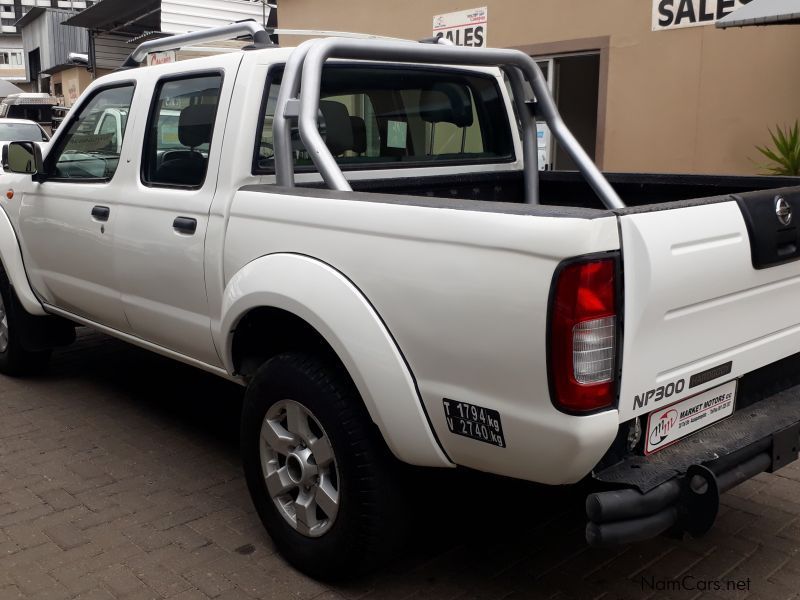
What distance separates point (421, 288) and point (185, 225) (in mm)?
1450

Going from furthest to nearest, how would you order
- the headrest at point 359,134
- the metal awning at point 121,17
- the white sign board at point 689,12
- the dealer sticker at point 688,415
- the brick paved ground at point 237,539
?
the metal awning at point 121,17 < the white sign board at point 689,12 < the headrest at point 359,134 < the brick paved ground at point 237,539 < the dealer sticker at point 688,415

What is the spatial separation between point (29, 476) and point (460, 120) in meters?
2.70

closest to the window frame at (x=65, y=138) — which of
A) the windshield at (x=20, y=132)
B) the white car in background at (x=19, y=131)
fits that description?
the windshield at (x=20, y=132)

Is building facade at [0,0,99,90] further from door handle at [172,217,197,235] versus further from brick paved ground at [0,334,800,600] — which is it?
door handle at [172,217,197,235]

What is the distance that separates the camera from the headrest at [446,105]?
13.5 ft

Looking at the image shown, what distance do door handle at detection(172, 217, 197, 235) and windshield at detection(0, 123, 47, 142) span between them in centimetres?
1411

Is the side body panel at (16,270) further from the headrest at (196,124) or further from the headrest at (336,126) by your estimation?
the headrest at (336,126)

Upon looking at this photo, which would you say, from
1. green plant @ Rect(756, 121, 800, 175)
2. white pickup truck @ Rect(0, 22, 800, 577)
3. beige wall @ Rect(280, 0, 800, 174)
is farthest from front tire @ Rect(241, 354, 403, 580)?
beige wall @ Rect(280, 0, 800, 174)

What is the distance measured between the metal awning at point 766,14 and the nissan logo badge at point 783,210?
3563 millimetres

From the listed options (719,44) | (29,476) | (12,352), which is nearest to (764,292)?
(29,476)

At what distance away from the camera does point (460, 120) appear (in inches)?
168

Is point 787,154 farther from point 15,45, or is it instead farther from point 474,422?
point 15,45

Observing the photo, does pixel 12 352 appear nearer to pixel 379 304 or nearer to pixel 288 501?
pixel 288 501

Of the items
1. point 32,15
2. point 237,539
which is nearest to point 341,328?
point 237,539
